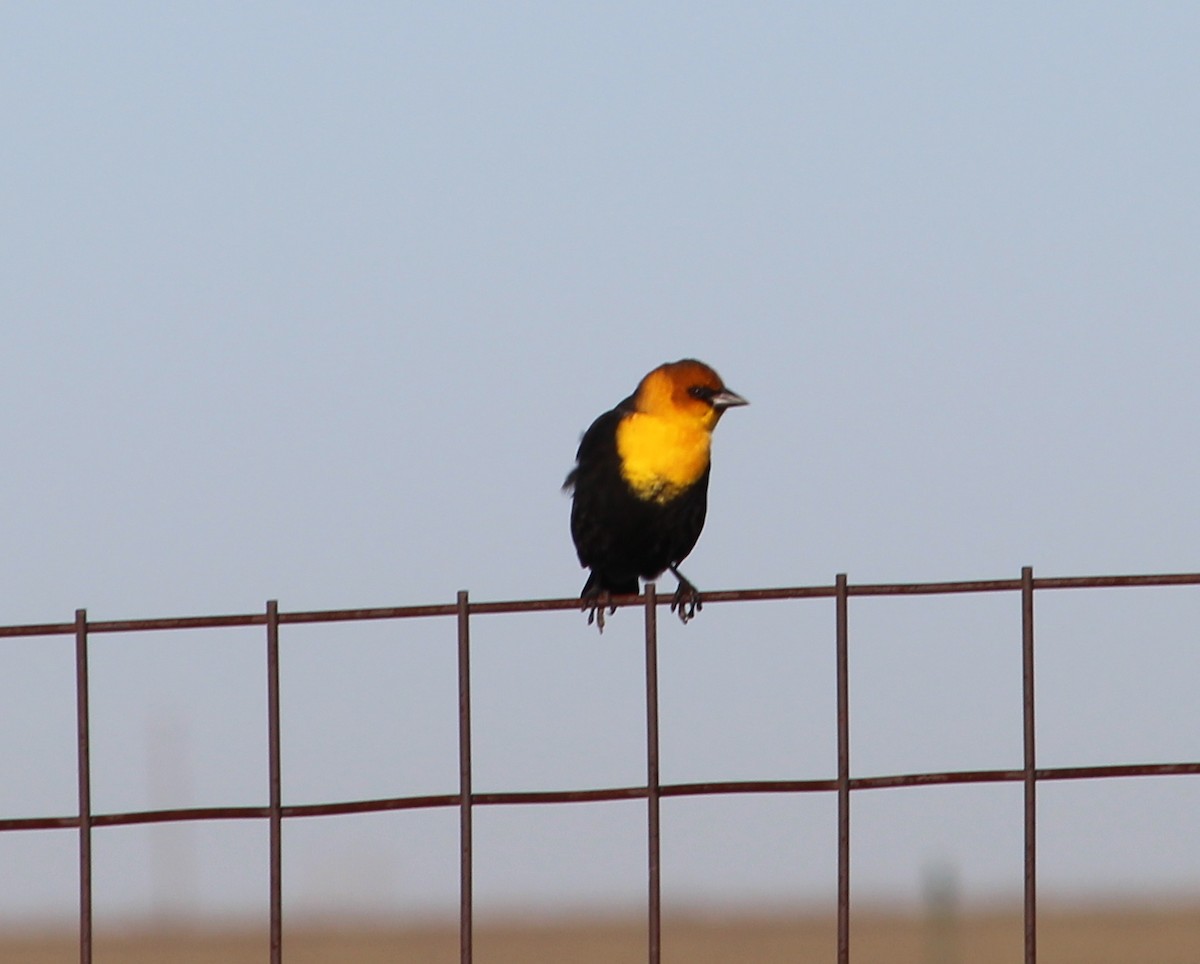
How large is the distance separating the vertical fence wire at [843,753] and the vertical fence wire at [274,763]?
1.46 metres

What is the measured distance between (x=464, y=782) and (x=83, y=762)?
100cm

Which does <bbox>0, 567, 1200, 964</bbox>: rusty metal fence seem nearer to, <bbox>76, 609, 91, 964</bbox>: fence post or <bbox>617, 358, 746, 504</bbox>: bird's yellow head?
<bbox>76, 609, 91, 964</bbox>: fence post

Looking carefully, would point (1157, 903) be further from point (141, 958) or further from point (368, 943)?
point (141, 958)

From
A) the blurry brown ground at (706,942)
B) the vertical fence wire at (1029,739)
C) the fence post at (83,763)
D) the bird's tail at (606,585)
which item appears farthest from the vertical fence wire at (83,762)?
the blurry brown ground at (706,942)

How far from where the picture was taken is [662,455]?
805 cm

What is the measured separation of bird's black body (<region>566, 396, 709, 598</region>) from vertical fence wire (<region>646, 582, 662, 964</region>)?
230cm

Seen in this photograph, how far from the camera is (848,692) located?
580cm

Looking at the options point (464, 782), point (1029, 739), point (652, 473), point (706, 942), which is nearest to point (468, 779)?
point (464, 782)

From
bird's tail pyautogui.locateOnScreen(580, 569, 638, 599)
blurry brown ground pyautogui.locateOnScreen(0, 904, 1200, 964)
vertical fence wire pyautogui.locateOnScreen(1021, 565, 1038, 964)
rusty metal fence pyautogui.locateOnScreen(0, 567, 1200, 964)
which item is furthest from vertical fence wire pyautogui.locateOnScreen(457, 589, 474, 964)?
blurry brown ground pyautogui.locateOnScreen(0, 904, 1200, 964)

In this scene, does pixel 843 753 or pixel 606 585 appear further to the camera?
pixel 606 585

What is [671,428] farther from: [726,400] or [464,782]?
[464,782]

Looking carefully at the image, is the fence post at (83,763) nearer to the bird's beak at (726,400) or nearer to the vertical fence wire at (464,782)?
the vertical fence wire at (464,782)

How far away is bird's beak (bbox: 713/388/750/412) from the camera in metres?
7.92

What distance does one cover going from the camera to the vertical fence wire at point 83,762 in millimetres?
5730
